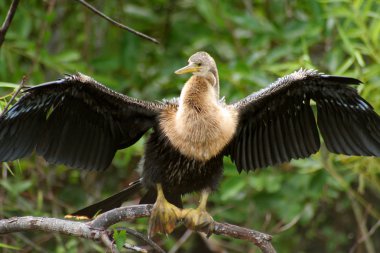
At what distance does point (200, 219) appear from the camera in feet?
13.2

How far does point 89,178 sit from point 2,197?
1.11 m

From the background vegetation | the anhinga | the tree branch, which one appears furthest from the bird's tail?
the background vegetation

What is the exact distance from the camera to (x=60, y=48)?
6523 mm

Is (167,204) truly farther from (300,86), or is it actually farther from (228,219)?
(228,219)

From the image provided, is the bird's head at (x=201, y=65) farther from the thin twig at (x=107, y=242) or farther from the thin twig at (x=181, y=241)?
the thin twig at (x=181, y=241)

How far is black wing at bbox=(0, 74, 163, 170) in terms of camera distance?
3865 mm

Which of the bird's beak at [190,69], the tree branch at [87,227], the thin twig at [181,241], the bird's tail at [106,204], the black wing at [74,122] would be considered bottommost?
the thin twig at [181,241]

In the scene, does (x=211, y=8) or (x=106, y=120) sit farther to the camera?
(x=211, y=8)

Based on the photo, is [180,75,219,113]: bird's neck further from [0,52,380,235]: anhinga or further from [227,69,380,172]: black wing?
[227,69,380,172]: black wing

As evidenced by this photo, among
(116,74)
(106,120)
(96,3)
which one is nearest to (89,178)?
(116,74)

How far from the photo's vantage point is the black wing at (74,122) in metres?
3.87

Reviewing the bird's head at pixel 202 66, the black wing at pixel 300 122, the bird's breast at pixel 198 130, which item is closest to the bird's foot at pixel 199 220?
the bird's breast at pixel 198 130

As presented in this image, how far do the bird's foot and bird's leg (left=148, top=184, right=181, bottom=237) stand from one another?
0.05 m

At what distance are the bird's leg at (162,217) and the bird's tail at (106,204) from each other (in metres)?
0.25
